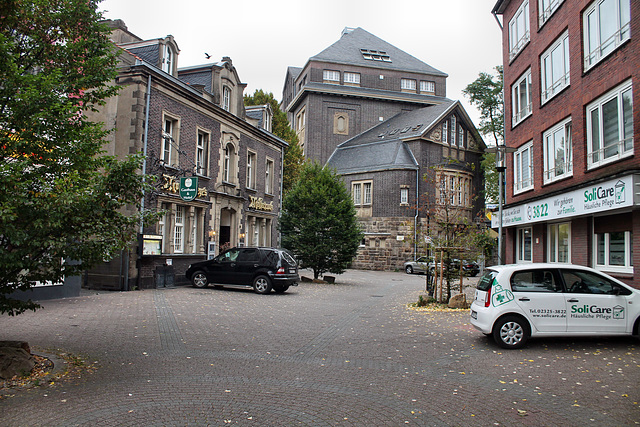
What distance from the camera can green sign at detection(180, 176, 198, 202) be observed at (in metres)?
19.6

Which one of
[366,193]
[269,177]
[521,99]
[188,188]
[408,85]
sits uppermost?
[408,85]

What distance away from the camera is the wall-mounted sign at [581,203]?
11367 millimetres

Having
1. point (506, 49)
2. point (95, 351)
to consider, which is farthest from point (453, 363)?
point (506, 49)

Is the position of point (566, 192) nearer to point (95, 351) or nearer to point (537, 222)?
point (537, 222)

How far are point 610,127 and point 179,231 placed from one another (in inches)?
646

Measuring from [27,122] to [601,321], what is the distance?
31.7 feet

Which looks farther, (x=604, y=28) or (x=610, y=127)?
(x=604, y=28)

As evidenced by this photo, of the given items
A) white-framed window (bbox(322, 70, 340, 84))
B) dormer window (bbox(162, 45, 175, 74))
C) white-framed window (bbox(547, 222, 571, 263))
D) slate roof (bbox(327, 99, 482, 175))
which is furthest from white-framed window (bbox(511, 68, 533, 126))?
white-framed window (bbox(322, 70, 340, 84))

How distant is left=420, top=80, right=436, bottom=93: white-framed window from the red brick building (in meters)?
34.8

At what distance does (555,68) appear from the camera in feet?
55.6

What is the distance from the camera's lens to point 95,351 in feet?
26.1

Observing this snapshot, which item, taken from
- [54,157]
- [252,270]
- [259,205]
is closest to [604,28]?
[252,270]

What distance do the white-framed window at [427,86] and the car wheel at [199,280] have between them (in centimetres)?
4295

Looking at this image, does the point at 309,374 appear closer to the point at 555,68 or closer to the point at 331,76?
the point at 555,68
